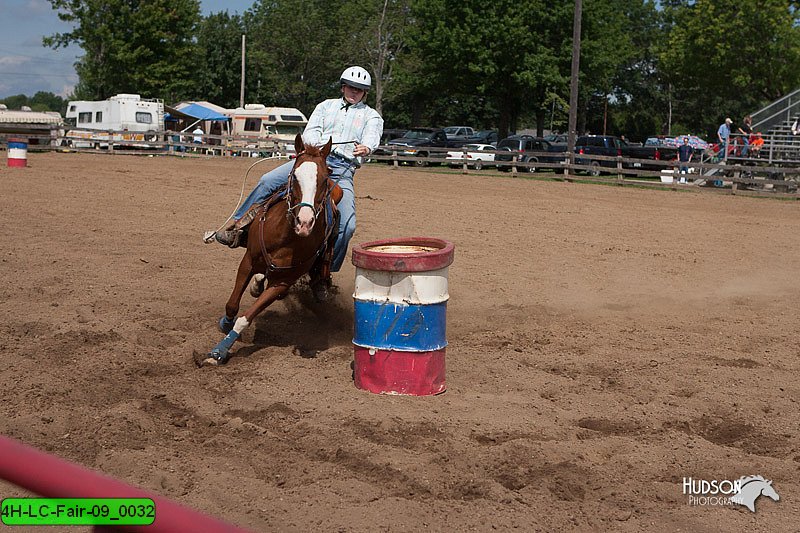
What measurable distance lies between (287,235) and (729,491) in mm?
4122

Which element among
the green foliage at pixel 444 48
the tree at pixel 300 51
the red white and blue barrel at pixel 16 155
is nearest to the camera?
the red white and blue barrel at pixel 16 155

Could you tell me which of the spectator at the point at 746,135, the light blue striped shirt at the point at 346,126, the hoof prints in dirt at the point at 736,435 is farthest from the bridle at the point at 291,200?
the spectator at the point at 746,135

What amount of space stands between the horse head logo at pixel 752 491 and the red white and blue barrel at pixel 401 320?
2408 millimetres

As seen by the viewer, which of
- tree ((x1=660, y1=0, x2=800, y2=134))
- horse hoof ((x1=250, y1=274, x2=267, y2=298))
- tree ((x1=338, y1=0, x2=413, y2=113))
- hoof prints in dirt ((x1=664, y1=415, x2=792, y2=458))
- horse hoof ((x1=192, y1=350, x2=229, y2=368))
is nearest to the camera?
hoof prints in dirt ((x1=664, y1=415, x2=792, y2=458))

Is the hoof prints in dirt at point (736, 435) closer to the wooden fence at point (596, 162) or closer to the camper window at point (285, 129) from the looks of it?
the wooden fence at point (596, 162)

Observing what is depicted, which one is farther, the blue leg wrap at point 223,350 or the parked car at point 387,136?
the parked car at point 387,136

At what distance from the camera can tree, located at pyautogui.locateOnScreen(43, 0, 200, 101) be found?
53125mm

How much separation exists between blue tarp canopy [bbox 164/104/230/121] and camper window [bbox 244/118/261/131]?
4.04ft

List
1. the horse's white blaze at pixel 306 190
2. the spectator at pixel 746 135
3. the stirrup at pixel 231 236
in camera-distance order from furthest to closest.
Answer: the spectator at pixel 746 135
the stirrup at pixel 231 236
the horse's white blaze at pixel 306 190

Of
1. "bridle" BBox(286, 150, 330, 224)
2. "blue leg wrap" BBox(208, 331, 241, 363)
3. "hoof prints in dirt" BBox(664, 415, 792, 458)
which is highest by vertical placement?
"bridle" BBox(286, 150, 330, 224)

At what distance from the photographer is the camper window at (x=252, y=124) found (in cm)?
5062

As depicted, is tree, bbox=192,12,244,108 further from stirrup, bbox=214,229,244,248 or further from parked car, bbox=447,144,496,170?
stirrup, bbox=214,229,244,248

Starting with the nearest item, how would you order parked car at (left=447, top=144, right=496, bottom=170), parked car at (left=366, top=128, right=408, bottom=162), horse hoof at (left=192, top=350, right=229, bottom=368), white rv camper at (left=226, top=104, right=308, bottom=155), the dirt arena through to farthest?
the dirt arena < horse hoof at (left=192, top=350, right=229, bottom=368) < parked car at (left=447, top=144, right=496, bottom=170) < parked car at (left=366, top=128, right=408, bottom=162) < white rv camper at (left=226, top=104, right=308, bottom=155)

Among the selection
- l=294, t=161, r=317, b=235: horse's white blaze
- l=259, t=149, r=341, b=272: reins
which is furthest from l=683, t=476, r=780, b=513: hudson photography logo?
l=259, t=149, r=341, b=272: reins
